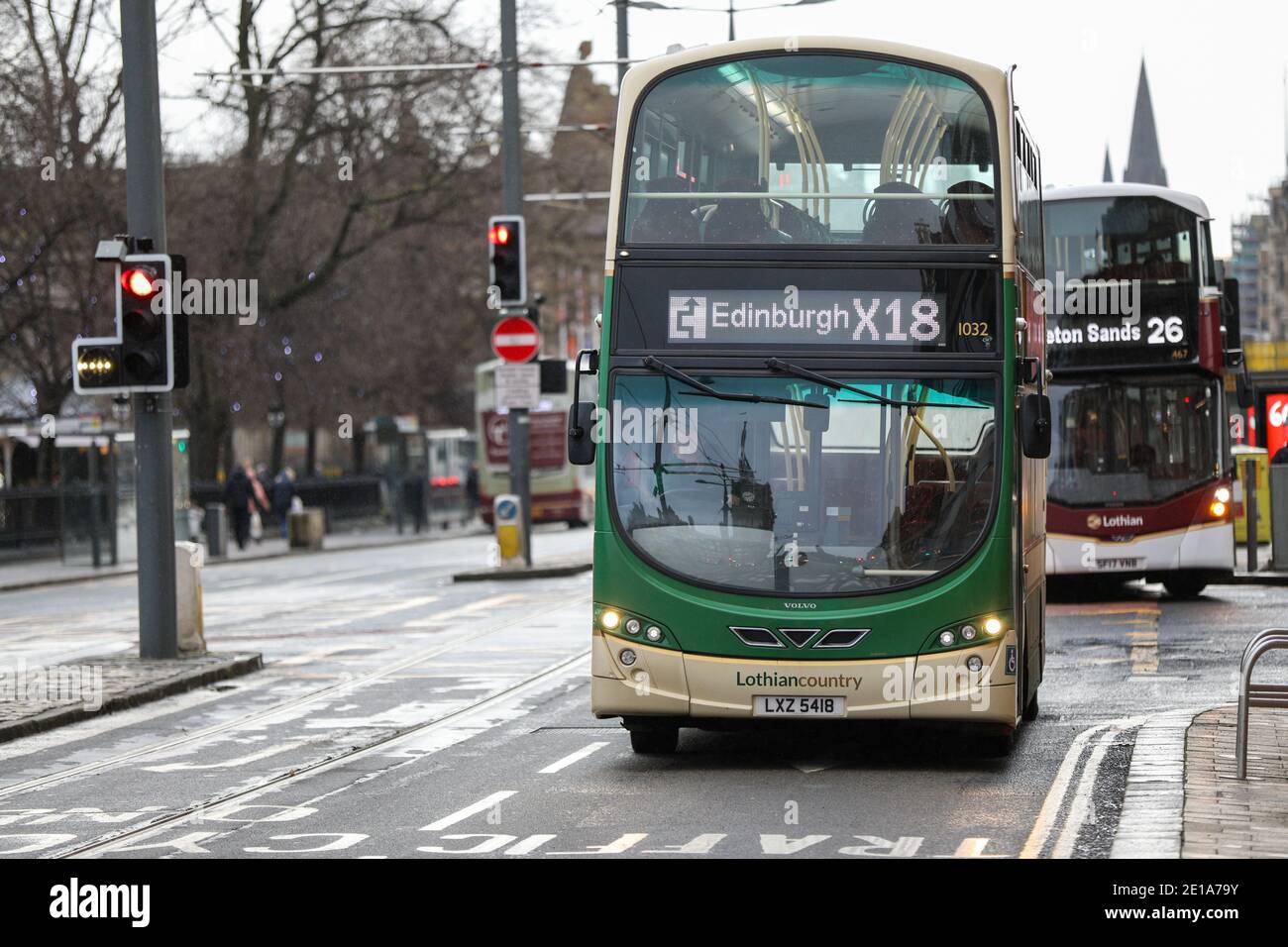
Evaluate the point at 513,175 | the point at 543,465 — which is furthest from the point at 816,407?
the point at 543,465

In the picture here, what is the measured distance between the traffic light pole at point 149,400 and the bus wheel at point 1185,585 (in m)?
10.9

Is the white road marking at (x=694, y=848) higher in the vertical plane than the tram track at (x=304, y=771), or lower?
higher

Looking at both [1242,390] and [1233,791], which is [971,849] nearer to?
[1233,791]

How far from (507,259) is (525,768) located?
54.3ft

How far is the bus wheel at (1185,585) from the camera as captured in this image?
850 inches

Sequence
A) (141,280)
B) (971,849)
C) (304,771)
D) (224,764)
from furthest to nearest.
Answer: (141,280), (224,764), (304,771), (971,849)

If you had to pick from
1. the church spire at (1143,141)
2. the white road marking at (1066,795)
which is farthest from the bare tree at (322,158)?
the church spire at (1143,141)

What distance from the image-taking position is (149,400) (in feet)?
52.6

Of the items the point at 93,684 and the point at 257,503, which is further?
the point at 257,503

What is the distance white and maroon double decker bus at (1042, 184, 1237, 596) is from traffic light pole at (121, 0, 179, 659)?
930 centimetres

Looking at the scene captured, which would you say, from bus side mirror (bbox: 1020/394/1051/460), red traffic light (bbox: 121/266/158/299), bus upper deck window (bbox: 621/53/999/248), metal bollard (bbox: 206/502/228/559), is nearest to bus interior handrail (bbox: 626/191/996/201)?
bus upper deck window (bbox: 621/53/999/248)

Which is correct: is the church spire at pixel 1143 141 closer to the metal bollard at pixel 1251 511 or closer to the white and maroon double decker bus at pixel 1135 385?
the metal bollard at pixel 1251 511

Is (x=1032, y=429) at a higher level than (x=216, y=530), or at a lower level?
higher

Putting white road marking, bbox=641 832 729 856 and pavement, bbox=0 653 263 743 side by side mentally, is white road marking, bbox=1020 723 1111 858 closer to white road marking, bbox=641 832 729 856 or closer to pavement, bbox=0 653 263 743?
white road marking, bbox=641 832 729 856
